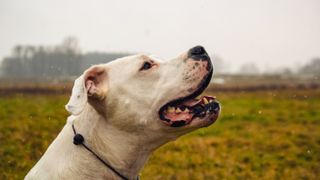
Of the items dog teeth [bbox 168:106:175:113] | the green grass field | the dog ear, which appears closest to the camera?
the dog ear

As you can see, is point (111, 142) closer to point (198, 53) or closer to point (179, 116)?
point (179, 116)

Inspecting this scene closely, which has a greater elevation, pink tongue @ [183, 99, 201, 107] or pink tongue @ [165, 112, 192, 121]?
pink tongue @ [183, 99, 201, 107]

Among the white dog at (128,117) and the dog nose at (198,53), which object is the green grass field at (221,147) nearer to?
the white dog at (128,117)

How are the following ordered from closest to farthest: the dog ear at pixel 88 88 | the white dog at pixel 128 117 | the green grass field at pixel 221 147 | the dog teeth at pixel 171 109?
the dog ear at pixel 88 88, the white dog at pixel 128 117, the dog teeth at pixel 171 109, the green grass field at pixel 221 147

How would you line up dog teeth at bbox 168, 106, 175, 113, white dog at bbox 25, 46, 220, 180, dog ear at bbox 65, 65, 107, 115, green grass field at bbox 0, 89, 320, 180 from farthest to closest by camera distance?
green grass field at bbox 0, 89, 320, 180
dog teeth at bbox 168, 106, 175, 113
white dog at bbox 25, 46, 220, 180
dog ear at bbox 65, 65, 107, 115

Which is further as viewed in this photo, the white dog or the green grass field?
the green grass field

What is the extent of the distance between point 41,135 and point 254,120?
19.8 feet

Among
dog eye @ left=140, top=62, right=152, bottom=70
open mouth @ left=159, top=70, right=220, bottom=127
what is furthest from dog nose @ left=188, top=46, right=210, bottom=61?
dog eye @ left=140, top=62, right=152, bottom=70

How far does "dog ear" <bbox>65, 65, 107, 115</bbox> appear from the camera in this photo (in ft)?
12.1

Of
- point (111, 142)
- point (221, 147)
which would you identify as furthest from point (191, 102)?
point (221, 147)

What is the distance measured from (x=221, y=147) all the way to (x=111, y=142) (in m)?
6.74

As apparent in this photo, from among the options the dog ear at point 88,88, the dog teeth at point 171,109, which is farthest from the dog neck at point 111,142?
the dog teeth at point 171,109

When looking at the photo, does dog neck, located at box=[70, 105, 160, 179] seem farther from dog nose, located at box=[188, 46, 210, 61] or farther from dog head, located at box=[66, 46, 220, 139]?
dog nose, located at box=[188, 46, 210, 61]

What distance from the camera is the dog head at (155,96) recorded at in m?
4.02
